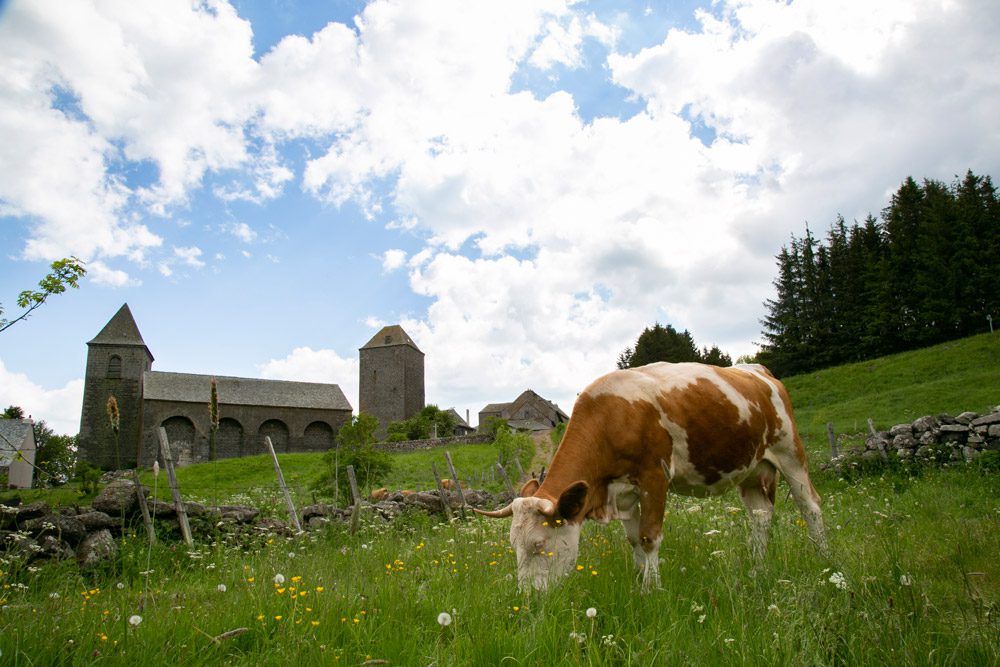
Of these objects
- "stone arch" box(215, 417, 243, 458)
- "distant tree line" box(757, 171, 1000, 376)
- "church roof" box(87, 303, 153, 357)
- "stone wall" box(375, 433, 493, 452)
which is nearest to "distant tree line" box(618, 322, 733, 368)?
"distant tree line" box(757, 171, 1000, 376)

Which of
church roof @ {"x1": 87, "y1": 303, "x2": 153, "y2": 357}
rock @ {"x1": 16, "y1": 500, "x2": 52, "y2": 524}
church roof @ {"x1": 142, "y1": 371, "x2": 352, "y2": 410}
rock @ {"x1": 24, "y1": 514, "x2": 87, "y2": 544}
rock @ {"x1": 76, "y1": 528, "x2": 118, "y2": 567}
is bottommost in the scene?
rock @ {"x1": 76, "y1": 528, "x2": 118, "y2": 567}

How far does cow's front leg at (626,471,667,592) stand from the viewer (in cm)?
437

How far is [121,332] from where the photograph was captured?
62.2m

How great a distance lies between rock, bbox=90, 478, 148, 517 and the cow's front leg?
287 inches

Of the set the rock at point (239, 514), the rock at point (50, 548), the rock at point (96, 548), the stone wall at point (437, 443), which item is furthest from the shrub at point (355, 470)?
the stone wall at point (437, 443)

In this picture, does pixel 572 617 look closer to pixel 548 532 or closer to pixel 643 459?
pixel 548 532

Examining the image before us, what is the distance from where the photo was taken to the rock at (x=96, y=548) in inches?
271

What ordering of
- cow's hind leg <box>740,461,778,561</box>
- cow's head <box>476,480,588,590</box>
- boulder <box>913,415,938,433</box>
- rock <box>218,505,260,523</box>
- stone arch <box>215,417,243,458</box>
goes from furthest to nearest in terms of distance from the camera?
1. stone arch <box>215,417,243,458</box>
2. boulder <box>913,415,938,433</box>
3. rock <box>218,505,260,523</box>
4. cow's hind leg <box>740,461,778,561</box>
5. cow's head <box>476,480,588,590</box>

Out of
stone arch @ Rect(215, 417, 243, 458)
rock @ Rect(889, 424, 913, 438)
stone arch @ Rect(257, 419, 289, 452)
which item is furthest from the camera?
stone arch @ Rect(257, 419, 289, 452)

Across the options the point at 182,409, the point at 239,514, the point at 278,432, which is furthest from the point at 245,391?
the point at 239,514

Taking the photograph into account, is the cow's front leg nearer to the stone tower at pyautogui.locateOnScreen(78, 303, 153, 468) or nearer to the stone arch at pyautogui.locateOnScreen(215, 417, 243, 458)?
the stone arch at pyautogui.locateOnScreen(215, 417, 243, 458)

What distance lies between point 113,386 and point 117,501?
62298mm

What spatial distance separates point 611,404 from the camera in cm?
495

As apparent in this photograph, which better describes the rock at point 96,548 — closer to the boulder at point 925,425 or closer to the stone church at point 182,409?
the boulder at point 925,425
